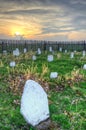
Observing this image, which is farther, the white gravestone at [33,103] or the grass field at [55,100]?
the grass field at [55,100]

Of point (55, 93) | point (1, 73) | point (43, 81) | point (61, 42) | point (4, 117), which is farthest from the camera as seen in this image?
point (61, 42)

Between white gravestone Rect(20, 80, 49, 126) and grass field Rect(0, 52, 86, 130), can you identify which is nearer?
white gravestone Rect(20, 80, 49, 126)

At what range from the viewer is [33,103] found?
9.50m

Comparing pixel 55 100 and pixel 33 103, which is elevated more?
pixel 33 103

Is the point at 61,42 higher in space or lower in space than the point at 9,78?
lower

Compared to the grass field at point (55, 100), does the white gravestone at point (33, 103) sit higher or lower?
higher

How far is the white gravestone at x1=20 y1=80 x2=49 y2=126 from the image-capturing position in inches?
371

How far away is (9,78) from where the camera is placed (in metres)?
15.8

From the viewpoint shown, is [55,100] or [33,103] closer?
[33,103]

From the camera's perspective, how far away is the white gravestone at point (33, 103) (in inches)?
371

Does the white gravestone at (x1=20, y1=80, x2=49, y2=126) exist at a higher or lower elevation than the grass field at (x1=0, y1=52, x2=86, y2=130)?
higher

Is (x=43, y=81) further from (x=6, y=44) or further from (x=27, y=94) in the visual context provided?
(x=6, y=44)

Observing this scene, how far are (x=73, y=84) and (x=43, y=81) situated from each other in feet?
4.80

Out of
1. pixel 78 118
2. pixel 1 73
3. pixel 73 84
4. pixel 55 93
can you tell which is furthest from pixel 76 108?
pixel 1 73
